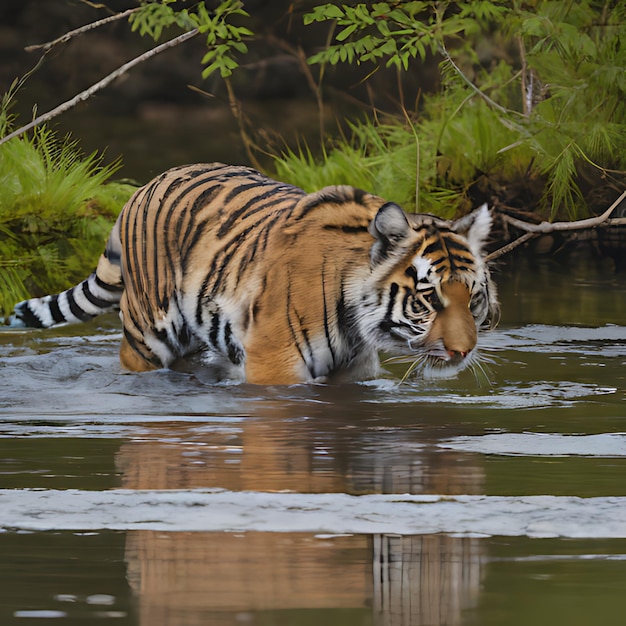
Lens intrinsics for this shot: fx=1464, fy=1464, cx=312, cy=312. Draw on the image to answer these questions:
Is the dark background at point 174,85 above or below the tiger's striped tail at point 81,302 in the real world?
above

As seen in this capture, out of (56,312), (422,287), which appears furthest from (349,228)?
(56,312)

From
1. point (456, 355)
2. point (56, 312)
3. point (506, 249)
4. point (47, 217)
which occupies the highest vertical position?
point (47, 217)

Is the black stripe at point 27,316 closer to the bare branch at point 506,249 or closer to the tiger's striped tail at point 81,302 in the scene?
the tiger's striped tail at point 81,302

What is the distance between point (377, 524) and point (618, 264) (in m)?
7.92

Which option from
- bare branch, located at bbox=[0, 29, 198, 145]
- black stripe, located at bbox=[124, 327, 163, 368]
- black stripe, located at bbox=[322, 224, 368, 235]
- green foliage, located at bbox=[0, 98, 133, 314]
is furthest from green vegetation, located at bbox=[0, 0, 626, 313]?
black stripe, located at bbox=[322, 224, 368, 235]

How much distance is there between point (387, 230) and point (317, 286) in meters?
0.38

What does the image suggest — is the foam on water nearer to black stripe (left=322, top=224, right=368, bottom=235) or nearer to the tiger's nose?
the tiger's nose

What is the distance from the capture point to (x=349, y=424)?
5.44 meters

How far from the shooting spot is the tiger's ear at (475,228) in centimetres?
633

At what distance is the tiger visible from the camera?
615cm

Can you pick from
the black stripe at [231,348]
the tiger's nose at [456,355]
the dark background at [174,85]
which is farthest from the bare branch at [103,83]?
the dark background at [174,85]

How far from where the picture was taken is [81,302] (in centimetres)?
754

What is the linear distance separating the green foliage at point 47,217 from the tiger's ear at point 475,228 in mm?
4028

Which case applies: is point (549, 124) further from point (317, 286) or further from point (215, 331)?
point (317, 286)
